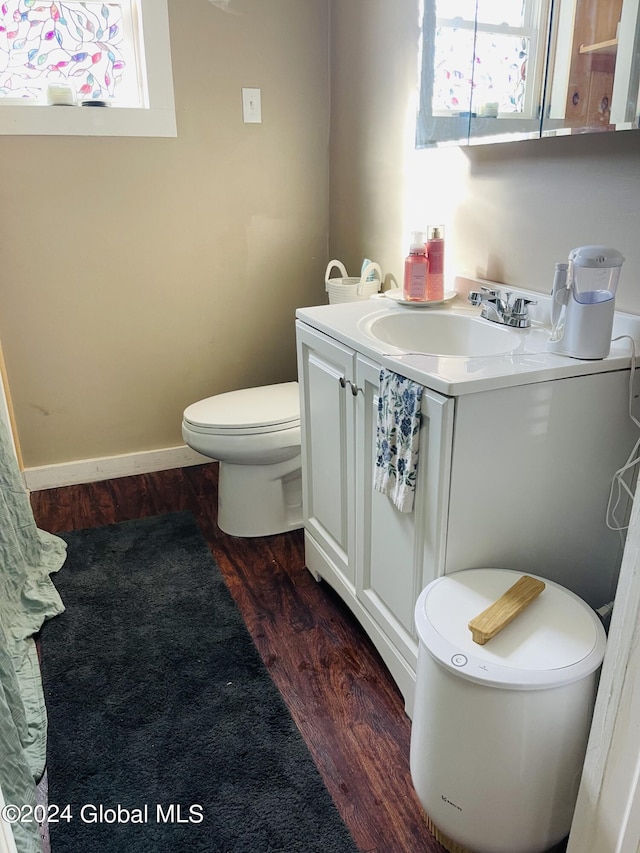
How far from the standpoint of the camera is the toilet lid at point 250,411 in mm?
2094

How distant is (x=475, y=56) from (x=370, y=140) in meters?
0.68

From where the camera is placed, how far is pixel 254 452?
211 centimetres

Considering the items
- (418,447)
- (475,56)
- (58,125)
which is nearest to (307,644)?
(418,447)

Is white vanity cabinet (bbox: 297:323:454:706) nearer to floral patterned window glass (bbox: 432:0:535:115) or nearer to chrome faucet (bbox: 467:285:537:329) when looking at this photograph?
chrome faucet (bbox: 467:285:537:329)

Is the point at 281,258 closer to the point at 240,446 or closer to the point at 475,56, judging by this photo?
the point at 240,446

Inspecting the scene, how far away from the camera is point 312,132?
2604 mm

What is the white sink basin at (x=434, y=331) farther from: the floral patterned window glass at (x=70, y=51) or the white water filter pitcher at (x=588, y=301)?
the floral patterned window glass at (x=70, y=51)

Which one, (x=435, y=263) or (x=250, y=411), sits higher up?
(x=435, y=263)

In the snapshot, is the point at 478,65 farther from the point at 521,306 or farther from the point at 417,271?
the point at 521,306

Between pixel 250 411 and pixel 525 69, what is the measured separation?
1208mm

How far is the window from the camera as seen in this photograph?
4.92 feet

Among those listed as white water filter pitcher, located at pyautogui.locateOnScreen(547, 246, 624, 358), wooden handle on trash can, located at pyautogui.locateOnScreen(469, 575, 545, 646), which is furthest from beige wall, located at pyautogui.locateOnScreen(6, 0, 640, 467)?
wooden handle on trash can, located at pyautogui.locateOnScreen(469, 575, 545, 646)

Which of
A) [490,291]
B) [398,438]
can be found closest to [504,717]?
[398,438]

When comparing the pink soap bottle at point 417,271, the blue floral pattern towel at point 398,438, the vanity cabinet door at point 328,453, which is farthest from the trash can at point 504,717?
the pink soap bottle at point 417,271
